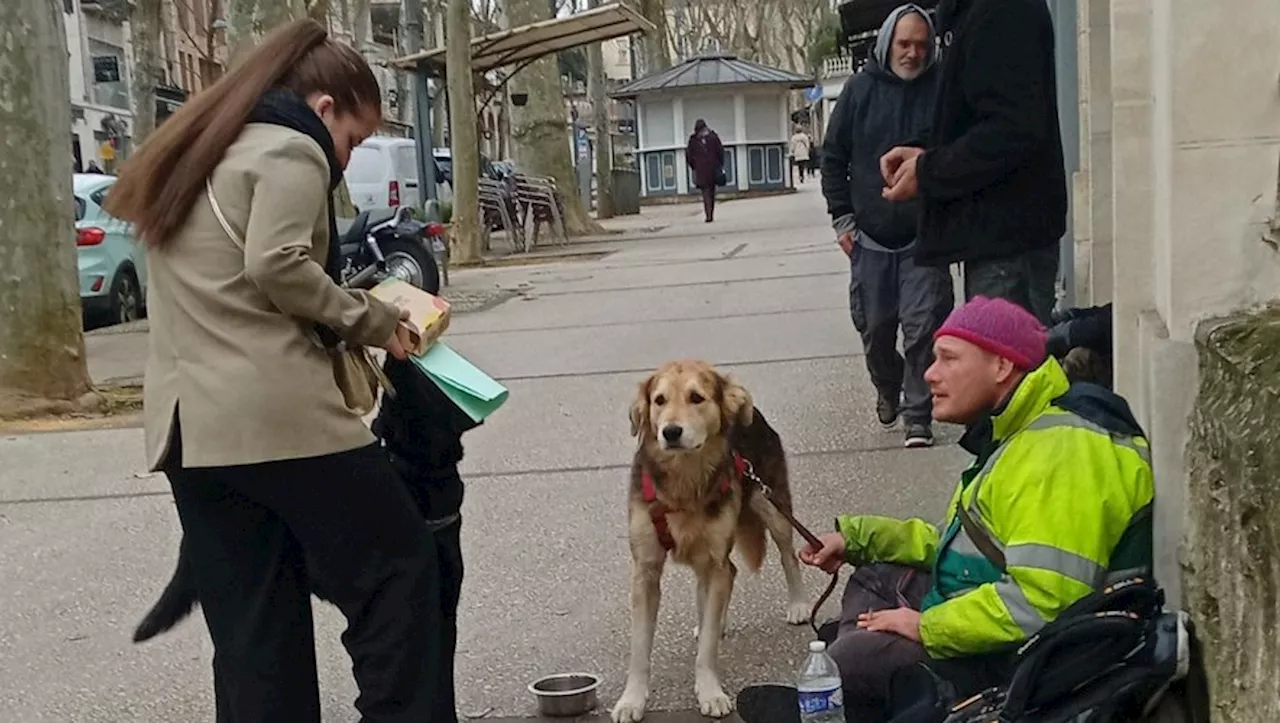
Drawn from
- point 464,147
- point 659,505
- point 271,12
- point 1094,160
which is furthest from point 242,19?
point 659,505

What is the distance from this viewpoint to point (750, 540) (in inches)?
211

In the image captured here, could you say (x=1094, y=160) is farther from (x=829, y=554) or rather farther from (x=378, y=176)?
(x=378, y=176)

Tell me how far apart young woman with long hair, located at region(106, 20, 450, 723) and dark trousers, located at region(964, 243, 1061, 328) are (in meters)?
2.74

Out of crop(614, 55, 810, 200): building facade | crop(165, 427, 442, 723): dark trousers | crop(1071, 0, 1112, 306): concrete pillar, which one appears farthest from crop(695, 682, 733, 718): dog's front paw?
crop(614, 55, 810, 200): building facade

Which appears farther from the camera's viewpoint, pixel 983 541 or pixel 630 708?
pixel 630 708

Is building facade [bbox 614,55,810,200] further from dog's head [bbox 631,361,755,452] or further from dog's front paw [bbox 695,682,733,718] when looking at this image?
dog's front paw [bbox 695,682,733,718]

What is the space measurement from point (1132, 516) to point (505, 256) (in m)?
20.3

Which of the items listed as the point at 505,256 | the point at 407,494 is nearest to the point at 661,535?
the point at 407,494

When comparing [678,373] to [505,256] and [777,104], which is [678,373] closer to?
[505,256]

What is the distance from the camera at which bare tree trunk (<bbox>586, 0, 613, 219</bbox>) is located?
35.4m

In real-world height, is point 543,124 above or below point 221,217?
above

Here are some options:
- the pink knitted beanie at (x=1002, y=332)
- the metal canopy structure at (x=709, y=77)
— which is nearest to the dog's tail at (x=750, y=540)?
the pink knitted beanie at (x=1002, y=332)

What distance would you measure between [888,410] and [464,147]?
14290mm

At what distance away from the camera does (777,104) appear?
43.1m
